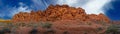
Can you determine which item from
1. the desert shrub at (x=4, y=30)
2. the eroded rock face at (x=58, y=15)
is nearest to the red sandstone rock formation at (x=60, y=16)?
the eroded rock face at (x=58, y=15)

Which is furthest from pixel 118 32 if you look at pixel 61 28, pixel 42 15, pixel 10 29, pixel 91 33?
pixel 42 15

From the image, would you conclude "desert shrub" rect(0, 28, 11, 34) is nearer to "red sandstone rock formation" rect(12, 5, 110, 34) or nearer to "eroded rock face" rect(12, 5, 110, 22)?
"red sandstone rock formation" rect(12, 5, 110, 34)

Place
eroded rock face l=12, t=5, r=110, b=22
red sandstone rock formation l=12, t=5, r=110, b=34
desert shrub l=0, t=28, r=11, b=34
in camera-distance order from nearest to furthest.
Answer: desert shrub l=0, t=28, r=11, b=34
red sandstone rock formation l=12, t=5, r=110, b=34
eroded rock face l=12, t=5, r=110, b=22

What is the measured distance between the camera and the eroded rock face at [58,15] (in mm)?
69000

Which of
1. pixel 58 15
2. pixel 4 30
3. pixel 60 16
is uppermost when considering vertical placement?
pixel 58 15

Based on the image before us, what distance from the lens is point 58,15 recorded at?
6888cm

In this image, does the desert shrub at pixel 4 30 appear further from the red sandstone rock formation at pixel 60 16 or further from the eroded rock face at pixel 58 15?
the eroded rock face at pixel 58 15

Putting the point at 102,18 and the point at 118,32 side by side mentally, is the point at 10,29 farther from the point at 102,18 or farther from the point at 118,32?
the point at 102,18

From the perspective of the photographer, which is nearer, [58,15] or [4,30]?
[4,30]

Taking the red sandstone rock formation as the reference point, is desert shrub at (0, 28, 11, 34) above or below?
below

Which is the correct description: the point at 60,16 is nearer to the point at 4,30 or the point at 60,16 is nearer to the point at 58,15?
the point at 58,15

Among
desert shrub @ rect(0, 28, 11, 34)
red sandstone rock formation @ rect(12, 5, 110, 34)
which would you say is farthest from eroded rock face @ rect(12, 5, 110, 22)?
desert shrub @ rect(0, 28, 11, 34)

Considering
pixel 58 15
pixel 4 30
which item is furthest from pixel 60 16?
pixel 4 30

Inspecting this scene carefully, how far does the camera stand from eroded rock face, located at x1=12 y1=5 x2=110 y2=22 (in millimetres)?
69000
